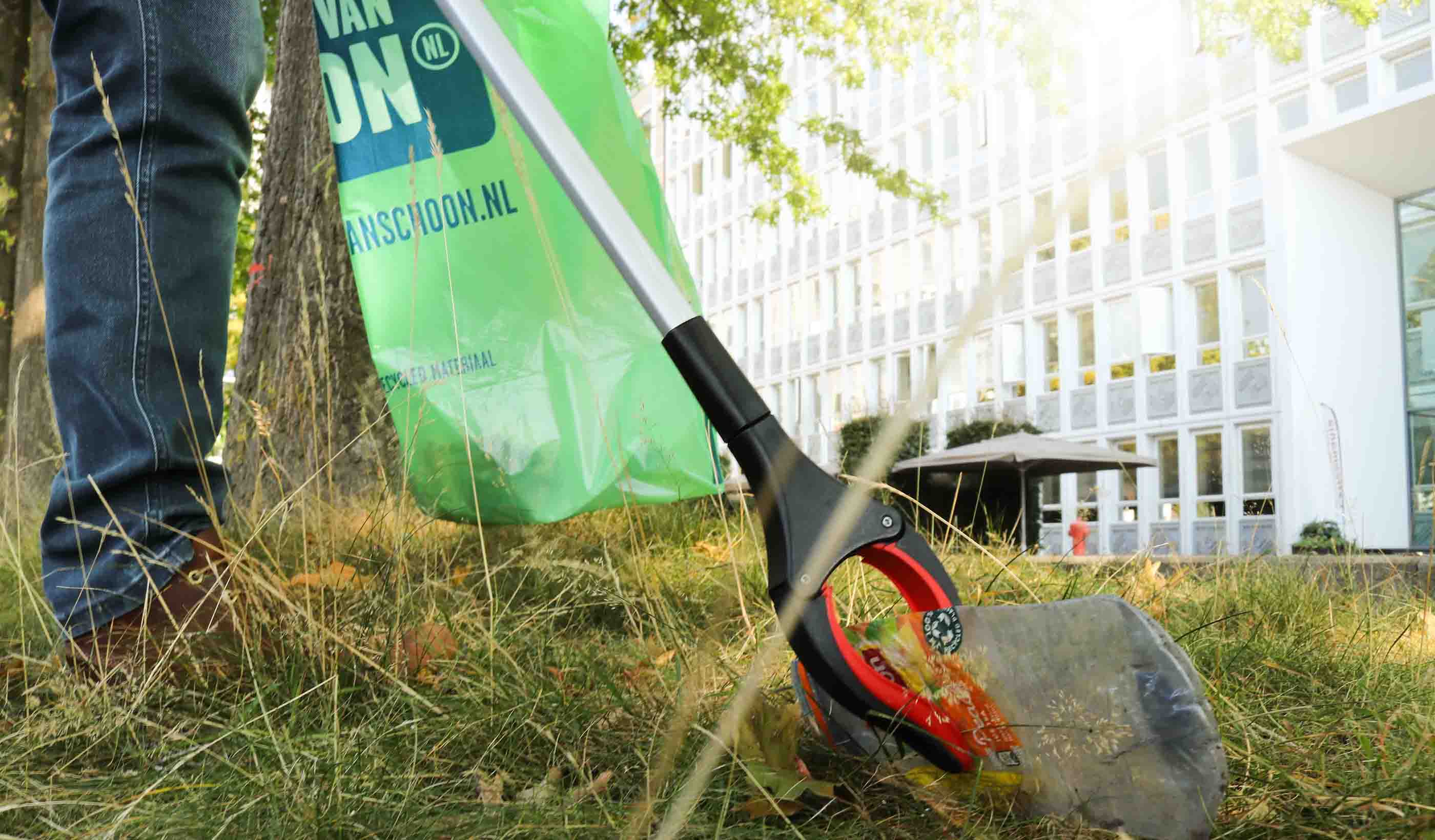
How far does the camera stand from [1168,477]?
2175 centimetres

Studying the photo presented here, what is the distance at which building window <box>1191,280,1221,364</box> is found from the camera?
21188mm

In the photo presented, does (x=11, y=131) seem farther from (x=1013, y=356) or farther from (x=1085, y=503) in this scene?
(x=1013, y=356)

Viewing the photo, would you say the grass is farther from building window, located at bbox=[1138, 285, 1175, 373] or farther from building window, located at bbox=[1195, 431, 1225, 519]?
building window, located at bbox=[1138, 285, 1175, 373]

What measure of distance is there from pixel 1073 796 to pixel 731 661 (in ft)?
1.94

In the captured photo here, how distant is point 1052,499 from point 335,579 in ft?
76.5

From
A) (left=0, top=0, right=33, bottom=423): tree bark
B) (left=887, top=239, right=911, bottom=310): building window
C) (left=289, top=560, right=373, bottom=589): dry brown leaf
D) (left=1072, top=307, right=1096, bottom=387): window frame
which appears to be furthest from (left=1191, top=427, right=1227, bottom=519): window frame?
(left=289, top=560, right=373, bottom=589): dry brown leaf

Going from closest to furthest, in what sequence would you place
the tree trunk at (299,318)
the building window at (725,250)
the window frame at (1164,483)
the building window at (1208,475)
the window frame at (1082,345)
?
the tree trunk at (299,318)
the building window at (1208,475)
the window frame at (1164,483)
the window frame at (1082,345)
the building window at (725,250)

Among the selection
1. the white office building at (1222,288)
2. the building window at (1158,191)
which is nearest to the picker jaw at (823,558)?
the white office building at (1222,288)

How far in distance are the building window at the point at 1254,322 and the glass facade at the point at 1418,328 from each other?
226 centimetres

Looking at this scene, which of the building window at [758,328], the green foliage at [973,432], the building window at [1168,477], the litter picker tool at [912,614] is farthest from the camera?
the building window at [758,328]

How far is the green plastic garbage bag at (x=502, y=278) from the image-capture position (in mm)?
2051

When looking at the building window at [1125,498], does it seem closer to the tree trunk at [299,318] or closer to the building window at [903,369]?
the building window at [903,369]

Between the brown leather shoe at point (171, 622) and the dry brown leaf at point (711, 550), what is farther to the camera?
the dry brown leaf at point (711, 550)

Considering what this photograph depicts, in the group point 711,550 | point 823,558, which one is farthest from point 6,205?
point 823,558
